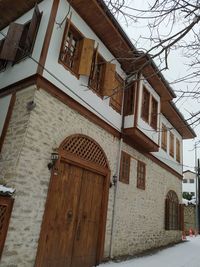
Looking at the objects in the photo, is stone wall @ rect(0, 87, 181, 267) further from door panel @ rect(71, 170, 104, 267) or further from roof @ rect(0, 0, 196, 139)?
roof @ rect(0, 0, 196, 139)

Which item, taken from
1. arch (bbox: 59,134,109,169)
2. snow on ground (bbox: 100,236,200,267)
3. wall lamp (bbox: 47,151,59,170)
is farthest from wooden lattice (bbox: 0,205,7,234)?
snow on ground (bbox: 100,236,200,267)

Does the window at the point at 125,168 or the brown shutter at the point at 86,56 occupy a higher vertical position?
the brown shutter at the point at 86,56

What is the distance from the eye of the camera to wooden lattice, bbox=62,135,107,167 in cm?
667

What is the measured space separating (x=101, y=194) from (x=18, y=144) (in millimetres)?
3281

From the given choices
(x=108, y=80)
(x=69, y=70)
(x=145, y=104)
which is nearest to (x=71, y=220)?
(x=69, y=70)

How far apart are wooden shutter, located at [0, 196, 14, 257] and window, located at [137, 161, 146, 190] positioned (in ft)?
19.4

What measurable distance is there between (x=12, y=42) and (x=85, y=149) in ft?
11.7

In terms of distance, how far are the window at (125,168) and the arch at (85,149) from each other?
1.06 metres

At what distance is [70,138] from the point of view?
21.9 ft

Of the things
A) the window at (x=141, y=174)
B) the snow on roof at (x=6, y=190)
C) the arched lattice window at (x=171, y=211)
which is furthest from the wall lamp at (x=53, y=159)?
the arched lattice window at (x=171, y=211)

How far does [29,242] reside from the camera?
17.2 ft

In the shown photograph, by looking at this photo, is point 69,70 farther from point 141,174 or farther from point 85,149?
point 141,174

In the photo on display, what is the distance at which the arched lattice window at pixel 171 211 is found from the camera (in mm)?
12359

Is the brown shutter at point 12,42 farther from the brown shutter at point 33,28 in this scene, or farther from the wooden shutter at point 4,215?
the wooden shutter at point 4,215
